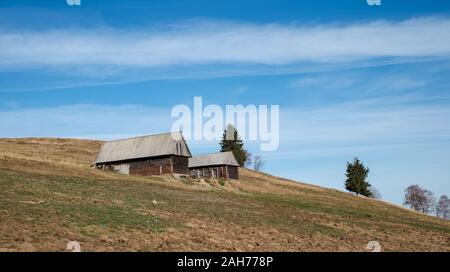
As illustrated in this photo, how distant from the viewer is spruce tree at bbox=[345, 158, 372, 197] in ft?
309

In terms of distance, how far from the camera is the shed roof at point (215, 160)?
3095 inches

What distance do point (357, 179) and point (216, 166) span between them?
33.8 m

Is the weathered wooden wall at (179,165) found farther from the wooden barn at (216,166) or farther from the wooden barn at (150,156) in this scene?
the wooden barn at (216,166)

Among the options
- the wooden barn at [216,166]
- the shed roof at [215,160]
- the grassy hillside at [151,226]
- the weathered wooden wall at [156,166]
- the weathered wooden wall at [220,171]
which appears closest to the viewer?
the grassy hillside at [151,226]

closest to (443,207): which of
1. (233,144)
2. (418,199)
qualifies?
(418,199)

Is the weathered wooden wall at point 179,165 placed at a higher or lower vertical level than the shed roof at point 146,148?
lower

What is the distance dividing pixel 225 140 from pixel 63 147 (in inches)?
1386

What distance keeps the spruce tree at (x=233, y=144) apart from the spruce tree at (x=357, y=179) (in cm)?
2358

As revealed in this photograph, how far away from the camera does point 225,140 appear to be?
97.9 metres

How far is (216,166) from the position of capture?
3145 inches

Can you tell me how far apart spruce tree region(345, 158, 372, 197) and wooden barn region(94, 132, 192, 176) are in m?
46.0

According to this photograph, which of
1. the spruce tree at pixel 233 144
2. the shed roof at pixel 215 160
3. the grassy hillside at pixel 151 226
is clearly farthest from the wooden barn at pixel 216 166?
the grassy hillside at pixel 151 226
